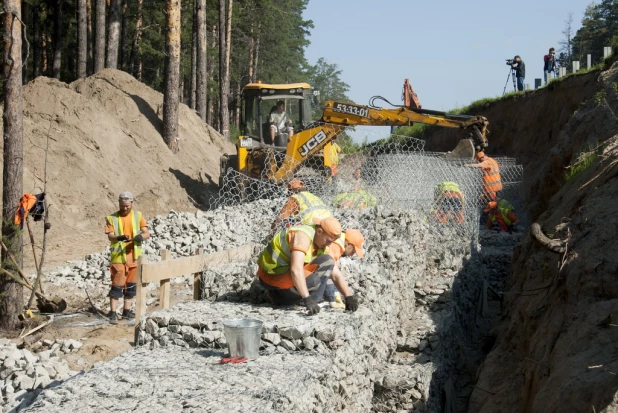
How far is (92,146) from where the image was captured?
724 inches

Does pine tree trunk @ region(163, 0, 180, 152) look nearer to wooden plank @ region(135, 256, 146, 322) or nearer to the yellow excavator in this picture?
the yellow excavator

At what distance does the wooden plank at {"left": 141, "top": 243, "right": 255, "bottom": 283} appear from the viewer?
305 inches

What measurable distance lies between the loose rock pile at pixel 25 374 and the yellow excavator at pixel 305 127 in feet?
22.2

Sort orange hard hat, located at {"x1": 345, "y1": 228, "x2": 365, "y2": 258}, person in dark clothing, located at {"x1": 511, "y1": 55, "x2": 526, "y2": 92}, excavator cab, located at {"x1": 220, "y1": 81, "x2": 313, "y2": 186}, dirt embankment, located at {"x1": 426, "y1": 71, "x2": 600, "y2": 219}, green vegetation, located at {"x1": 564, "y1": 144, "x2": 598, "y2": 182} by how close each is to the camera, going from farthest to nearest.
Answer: person in dark clothing, located at {"x1": 511, "y1": 55, "x2": 526, "y2": 92} < dirt embankment, located at {"x1": 426, "y1": 71, "x2": 600, "y2": 219} < excavator cab, located at {"x1": 220, "y1": 81, "x2": 313, "y2": 186} < green vegetation, located at {"x1": 564, "y1": 144, "x2": 598, "y2": 182} < orange hard hat, located at {"x1": 345, "y1": 228, "x2": 365, "y2": 258}

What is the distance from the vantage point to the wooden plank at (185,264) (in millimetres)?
7742

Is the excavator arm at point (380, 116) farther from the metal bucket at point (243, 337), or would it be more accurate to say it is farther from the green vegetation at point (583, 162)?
the metal bucket at point (243, 337)

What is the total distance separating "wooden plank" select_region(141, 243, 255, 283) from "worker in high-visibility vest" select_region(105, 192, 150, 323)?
1180 millimetres

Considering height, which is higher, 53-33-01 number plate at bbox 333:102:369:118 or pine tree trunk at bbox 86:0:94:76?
pine tree trunk at bbox 86:0:94:76

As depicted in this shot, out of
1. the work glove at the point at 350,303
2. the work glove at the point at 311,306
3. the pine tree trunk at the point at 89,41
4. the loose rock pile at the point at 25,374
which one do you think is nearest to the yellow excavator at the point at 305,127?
the loose rock pile at the point at 25,374

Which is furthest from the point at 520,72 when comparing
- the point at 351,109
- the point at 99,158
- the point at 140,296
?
the point at 140,296

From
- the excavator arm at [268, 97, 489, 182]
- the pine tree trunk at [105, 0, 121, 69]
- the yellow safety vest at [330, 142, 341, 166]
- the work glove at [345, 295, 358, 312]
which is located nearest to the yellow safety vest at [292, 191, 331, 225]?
the work glove at [345, 295, 358, 312]

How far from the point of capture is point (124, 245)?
9.51 metres

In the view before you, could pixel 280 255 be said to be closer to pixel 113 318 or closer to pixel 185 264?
pixel 185 264

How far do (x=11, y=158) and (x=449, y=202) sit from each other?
623 centimetres
